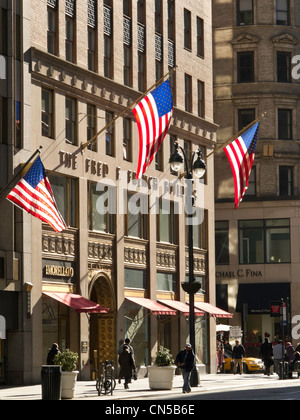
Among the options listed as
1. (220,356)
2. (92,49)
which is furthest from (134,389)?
(220,356)

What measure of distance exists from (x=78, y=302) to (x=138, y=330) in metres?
7.37

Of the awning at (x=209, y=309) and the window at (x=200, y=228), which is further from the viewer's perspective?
the window at (x=200, y=228)

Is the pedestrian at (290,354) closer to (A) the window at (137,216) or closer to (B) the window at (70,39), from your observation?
(A) the window at (137,216)

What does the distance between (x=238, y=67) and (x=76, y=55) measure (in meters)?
26.7

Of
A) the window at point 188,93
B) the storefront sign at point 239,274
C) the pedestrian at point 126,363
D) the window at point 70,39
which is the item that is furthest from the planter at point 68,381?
the storefront sign at point 239,274

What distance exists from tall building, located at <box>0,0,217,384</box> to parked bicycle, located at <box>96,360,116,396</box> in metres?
5.07

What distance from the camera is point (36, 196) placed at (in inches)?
1348

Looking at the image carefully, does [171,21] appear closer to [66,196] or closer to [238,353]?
[66,196]

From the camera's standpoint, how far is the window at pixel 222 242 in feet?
233

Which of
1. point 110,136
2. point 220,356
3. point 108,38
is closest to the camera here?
point 110,136

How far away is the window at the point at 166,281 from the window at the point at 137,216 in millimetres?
2714

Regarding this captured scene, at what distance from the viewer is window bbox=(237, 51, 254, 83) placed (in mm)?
72125

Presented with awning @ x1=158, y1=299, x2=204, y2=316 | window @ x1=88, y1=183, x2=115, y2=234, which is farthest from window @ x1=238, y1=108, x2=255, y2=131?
window @ x1=88, y1=183, x2=115, y2=234

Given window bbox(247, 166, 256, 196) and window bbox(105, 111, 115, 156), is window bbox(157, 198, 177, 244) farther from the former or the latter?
window bbox(247, 166, 256, 196)
